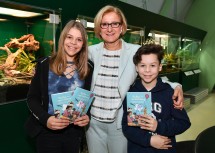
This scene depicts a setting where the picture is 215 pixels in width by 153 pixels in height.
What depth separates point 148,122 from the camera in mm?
1578

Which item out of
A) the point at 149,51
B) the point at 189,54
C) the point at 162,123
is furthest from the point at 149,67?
the point at 189,54

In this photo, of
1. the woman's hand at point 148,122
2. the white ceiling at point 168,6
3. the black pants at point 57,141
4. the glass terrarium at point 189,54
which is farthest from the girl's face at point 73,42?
the glass terrarium at point 189,54

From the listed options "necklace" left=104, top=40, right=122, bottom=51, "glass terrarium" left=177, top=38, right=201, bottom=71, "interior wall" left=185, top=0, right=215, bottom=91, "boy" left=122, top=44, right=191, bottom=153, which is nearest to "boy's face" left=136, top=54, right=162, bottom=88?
"boy" left=122, top=44, right=191, bottom=153

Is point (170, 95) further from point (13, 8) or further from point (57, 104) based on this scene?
point (13, 8)

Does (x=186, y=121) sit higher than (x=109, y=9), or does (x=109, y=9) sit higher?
(x=109, y=9)

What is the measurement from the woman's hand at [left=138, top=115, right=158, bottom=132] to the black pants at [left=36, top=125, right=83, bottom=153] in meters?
0.53

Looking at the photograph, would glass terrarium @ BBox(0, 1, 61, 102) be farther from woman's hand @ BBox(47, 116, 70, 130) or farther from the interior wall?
the interior wall

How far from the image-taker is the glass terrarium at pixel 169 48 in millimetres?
6003

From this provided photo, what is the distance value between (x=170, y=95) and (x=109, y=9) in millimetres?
777

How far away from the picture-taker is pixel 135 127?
67.4 inches

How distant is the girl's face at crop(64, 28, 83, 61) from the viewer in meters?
1.72

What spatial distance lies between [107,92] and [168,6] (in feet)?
22.7

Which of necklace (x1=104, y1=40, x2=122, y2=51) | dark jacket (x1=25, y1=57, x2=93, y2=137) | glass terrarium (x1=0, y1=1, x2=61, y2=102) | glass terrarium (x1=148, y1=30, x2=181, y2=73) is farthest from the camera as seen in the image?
glass terrarium (x1=148, y1=30, x2=181, y2=73)

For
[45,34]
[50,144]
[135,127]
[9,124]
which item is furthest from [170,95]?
[45,34]
